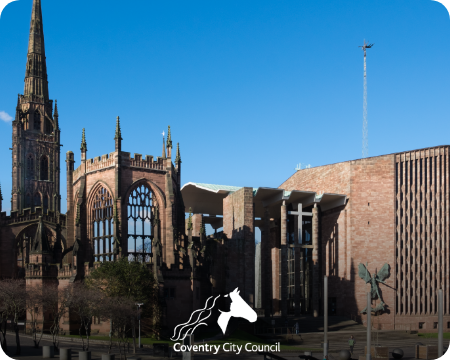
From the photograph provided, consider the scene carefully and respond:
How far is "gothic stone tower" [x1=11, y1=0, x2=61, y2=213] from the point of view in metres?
96.7

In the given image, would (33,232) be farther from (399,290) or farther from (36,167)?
(399,290)

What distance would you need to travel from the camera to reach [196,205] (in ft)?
250

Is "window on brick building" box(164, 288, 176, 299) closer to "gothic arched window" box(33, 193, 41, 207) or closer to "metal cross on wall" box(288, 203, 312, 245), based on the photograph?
"metal cross on wall" box(288, 203, 312, 245)

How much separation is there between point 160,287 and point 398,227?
26.1 metres

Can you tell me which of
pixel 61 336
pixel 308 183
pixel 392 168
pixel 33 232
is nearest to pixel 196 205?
pixel 308 183

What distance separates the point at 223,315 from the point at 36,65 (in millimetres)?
63119

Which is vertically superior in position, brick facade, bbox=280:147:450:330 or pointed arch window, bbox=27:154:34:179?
pointed arch window, bbox=27:154:34:179

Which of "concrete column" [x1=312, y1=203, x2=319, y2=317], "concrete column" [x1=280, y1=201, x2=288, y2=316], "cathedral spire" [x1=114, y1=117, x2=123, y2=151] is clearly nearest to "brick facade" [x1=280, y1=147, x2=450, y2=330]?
"concrete column" [x1=312, y1=203, x2=319, y2=317]

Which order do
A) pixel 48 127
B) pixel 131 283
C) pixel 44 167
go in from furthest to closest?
pixel 48 127 → pixel 44 167 → pixel 131 283

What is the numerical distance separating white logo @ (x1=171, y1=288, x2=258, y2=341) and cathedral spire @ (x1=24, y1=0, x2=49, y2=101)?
56.7m

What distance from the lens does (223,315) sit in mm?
54469

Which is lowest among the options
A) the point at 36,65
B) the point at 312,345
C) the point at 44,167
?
the point at 312,345

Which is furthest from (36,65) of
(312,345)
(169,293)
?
(312,345)

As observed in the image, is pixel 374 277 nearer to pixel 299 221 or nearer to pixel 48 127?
pixel 299 221
